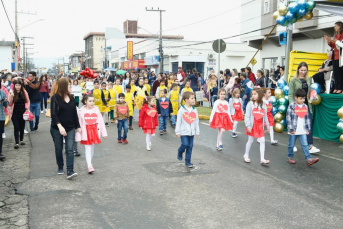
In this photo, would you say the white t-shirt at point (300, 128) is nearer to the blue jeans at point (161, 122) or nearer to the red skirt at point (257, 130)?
the red skirt at point (257, 130)

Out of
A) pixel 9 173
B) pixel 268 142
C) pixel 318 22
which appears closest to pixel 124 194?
pixel 9 173

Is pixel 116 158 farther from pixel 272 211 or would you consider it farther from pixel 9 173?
pixel 272 211

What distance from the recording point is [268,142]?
1033cm

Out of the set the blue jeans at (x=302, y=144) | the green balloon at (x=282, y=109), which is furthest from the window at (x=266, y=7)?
the blue jeans at (x=302, y=144)

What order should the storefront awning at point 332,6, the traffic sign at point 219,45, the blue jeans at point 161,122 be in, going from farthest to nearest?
the traffic sign at point 219,45
the blue jeans at point 161,122
the storefront awning at point 332,6

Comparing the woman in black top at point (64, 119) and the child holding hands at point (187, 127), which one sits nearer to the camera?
the woman in black top at point (64, 119)

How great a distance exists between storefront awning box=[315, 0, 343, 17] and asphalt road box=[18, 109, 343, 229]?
11.8 ft

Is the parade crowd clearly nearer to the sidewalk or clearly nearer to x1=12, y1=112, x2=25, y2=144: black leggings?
x1=12, y1=112, x2=25, y2=144: black leggings

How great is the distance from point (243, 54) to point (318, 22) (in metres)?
29.9

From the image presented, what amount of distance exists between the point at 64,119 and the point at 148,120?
308cm

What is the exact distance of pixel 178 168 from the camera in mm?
7309

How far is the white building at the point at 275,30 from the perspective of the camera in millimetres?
22469

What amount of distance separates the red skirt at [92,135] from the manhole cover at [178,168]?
1399 millimetres

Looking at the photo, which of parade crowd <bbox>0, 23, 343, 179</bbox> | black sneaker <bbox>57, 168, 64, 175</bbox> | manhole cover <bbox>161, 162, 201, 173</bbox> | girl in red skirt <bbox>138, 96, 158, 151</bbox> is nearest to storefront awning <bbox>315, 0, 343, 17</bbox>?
parade crowd <bbox>0, 23, 343, 179</bbox>
